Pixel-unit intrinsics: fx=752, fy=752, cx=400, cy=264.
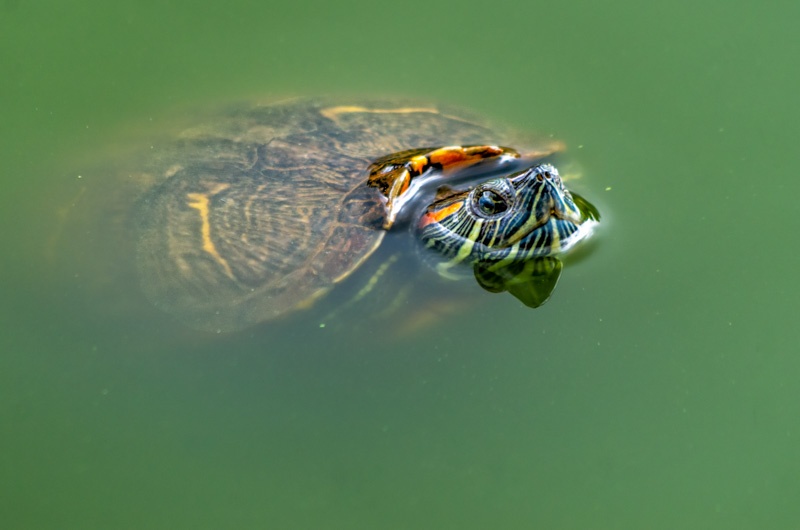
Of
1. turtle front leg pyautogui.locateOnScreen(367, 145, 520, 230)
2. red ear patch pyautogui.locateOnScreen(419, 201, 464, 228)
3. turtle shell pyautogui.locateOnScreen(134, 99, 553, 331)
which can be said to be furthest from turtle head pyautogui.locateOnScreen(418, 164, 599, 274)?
turtle shell pyautogui.locateOnScreen(134, 99, 553, 331)

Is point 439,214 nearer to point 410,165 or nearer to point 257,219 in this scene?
point 410,165

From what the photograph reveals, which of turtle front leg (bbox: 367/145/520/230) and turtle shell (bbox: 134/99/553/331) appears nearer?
turtle shell (bbox: 134/99/553/331)

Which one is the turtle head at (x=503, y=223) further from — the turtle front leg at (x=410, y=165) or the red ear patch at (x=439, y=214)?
the turtle front leg at (x=410, y=165)

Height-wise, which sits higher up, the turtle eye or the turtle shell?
the turtle eye

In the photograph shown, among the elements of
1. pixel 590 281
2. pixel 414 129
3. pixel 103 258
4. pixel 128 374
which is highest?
pixel 414 129

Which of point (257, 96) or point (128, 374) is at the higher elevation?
point (257, 96)

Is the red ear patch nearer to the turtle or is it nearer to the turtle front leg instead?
the turtle

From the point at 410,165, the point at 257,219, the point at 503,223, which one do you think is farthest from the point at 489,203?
the point at 257,219

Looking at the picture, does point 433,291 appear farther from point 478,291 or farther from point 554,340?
point 554,340

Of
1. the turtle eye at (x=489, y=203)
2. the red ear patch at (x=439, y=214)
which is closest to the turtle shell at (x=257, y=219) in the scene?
the red ear patch at (x=439, y=214)

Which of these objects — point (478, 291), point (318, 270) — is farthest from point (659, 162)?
point (318, 270)
